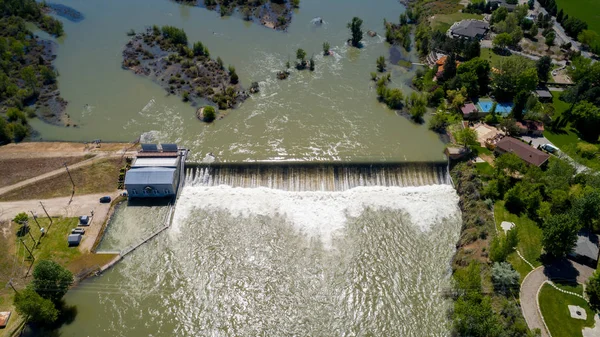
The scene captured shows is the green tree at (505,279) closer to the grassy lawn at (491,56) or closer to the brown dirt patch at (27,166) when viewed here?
the grassy lawn at (491,56)

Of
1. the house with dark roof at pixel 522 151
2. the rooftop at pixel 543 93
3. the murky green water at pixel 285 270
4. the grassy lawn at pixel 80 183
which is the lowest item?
the murky green water at pixel 285 270

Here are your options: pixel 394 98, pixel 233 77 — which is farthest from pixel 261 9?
pixel 394 98

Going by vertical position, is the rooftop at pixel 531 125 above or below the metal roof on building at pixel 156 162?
above

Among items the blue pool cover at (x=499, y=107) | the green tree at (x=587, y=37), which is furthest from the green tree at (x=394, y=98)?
the green tree at (x=587, y=37)

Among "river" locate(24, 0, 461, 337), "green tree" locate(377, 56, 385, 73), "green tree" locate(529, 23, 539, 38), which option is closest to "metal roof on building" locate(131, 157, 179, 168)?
"river" locate(24, 0, 461, 337)

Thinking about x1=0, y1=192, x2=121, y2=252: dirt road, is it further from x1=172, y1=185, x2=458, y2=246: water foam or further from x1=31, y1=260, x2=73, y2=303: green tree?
x1=172, y1=185, x2=458, y2=246: water foam
